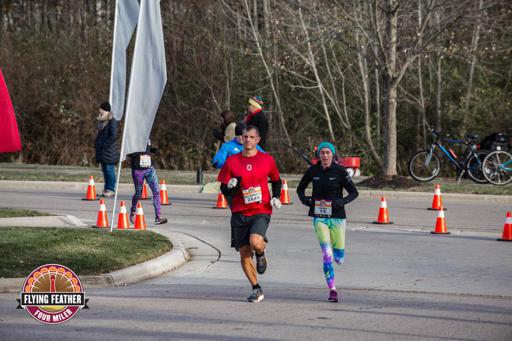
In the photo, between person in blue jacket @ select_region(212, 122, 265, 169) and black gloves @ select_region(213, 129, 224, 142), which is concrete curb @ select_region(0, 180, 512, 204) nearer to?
black gloves @ select_region(213, 129, 224, 142)

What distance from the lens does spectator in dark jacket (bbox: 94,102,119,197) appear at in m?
22.3

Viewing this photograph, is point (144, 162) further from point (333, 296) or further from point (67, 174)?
point (67, 174)

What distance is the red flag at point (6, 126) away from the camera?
33.3ft

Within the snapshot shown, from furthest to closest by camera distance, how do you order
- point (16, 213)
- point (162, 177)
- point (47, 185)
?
point (162, 177) → point (47, 185) → point (16, 213)

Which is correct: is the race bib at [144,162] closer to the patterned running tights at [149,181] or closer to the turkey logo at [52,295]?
the patterned running tights at [149,181]

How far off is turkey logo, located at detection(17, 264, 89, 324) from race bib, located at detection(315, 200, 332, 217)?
8.05ft

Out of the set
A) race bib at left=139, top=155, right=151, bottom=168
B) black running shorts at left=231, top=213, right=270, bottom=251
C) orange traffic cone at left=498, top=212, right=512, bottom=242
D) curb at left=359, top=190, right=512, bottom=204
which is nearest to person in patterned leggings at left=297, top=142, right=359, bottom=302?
black running shorts at left=231, top=213, right=270, bottom=251

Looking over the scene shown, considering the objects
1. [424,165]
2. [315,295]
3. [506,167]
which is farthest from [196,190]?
[315,295]

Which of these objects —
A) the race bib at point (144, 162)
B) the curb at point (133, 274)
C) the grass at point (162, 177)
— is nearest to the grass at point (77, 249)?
the curb at point (133, 274)

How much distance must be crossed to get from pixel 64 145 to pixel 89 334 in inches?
1055

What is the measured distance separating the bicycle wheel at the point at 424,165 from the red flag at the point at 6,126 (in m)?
17.1

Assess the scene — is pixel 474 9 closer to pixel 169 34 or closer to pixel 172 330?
pixel 169 34

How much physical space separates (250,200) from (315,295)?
3.92ft

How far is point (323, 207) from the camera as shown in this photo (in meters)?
10.6
